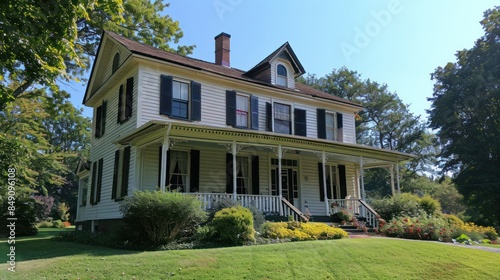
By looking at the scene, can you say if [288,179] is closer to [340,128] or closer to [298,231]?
[340,128]

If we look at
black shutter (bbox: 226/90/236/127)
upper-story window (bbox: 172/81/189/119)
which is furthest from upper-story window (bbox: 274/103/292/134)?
upper-story window (bbox: 172/81/189/119)

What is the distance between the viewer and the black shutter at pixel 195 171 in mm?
15352

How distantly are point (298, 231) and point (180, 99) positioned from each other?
7.24 m

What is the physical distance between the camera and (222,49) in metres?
21.8

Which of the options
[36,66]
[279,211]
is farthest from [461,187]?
[36,66]

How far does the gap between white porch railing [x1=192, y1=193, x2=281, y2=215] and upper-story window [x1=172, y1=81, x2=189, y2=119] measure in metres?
3.76

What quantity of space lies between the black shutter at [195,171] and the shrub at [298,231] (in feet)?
13.2

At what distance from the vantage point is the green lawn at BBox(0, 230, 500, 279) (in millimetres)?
7480

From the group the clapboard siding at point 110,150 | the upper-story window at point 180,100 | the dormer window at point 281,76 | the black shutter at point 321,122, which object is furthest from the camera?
the black shutter at point 321,122

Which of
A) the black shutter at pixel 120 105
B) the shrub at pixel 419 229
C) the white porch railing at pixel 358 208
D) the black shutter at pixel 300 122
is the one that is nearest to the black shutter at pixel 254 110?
the black shutter at pixel 300 122

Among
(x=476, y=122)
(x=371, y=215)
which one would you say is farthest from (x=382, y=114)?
(x=371, y=215)

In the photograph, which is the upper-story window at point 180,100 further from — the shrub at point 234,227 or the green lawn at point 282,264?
the green lawn at point 282,264

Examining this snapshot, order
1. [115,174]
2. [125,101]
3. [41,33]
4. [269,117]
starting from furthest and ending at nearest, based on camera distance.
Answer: [269,117]
[115,174]
[125,101]
[41,33]

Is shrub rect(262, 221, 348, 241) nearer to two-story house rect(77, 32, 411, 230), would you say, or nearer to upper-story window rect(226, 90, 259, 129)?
two-story house rect(77, 32, 411, 230)
